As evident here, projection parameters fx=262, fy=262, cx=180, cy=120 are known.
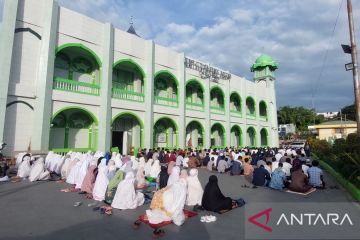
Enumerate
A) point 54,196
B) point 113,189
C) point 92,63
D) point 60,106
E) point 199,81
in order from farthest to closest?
point 199,81 → point 92,63 → point 60,106 → point 54,196 → point 113,189

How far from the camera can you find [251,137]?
1350 inches

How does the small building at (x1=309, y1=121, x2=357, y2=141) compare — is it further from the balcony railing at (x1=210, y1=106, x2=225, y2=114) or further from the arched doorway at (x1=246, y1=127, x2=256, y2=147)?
the balcony railing at (x1=210, y1=106, x2=225, y2=114)

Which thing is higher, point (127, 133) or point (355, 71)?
point (355, 71)

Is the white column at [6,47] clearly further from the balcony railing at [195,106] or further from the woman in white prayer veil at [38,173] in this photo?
the balcony railing at [195,106]

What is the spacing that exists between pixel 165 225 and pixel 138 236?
2.29 ft

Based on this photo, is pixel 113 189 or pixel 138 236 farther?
pixel 113 189

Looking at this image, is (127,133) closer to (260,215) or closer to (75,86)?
(75,86)

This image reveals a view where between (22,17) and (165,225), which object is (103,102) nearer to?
(22,17)

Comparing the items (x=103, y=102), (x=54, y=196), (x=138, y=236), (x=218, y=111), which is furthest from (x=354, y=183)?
(x=218, y=111)

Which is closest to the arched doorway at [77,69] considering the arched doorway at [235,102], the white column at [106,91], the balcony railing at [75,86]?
the balcony railing at [75,86]

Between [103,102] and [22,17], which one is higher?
[22,17]

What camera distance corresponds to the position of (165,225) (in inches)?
206

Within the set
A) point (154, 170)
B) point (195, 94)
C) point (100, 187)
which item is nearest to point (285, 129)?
point (195, 94)

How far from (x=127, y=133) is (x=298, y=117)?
149 feet
